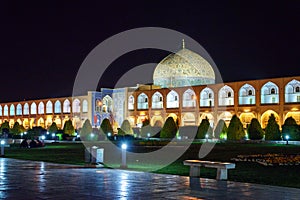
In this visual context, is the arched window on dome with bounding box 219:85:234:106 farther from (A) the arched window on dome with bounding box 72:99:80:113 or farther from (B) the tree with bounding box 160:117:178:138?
(A) the arched window on dome with bounding box 72:99:80:113

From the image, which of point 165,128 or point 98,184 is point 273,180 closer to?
point 98,184

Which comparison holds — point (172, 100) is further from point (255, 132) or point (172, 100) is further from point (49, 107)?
point (49, 107)

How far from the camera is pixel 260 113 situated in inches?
1578

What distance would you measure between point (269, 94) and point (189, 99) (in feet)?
29.5

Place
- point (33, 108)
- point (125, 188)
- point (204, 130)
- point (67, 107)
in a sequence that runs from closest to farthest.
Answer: point (125, 188), point (204, 130), point (67, 107), point (33, 108)

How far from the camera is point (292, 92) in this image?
38.6m

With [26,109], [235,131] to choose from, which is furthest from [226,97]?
[26,109]

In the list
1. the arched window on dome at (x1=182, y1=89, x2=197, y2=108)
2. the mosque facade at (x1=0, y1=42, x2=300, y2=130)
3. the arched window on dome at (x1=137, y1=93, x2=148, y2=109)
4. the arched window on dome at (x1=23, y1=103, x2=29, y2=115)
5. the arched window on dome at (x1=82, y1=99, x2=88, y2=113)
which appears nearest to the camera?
the mosque facade at (x1=0, y1=42, x2=300, y2=130)

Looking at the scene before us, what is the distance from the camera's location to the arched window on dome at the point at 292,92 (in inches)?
1506

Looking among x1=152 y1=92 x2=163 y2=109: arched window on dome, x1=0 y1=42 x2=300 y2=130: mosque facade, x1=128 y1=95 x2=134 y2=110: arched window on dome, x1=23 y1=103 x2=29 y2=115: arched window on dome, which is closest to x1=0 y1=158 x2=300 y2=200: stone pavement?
x1=0 y1=42 x2=300 y2=130: mosque facade

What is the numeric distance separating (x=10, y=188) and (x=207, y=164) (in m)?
3.58

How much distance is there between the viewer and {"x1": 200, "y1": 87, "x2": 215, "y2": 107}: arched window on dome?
147 feet

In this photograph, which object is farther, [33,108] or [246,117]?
[33,108]

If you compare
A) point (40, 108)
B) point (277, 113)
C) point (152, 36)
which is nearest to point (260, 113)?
point (277, 113)
